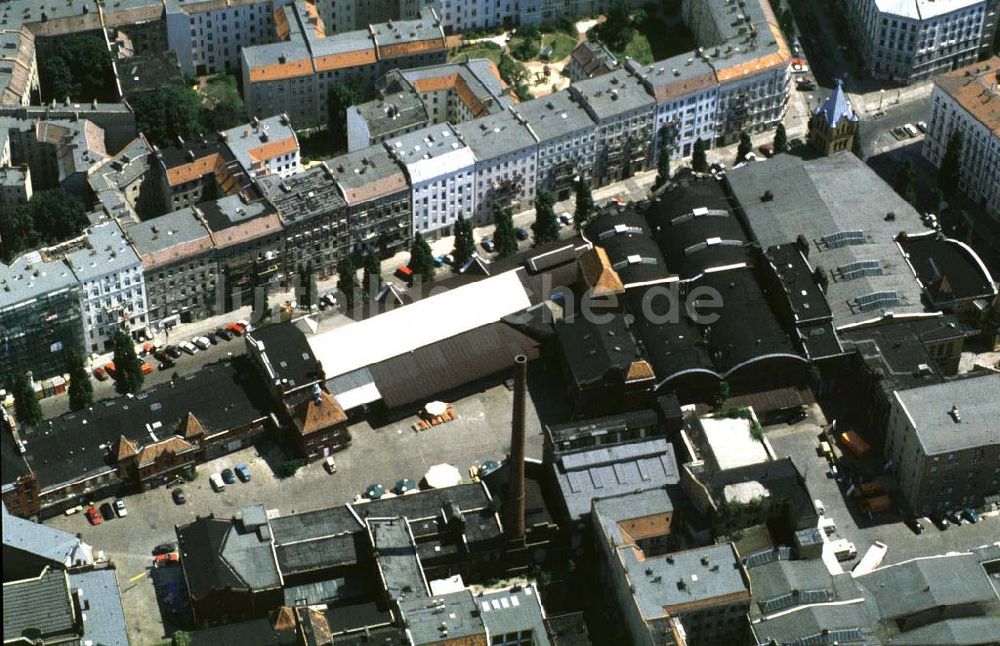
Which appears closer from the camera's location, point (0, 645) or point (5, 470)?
point (5, 470)

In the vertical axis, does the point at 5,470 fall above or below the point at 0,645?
above
